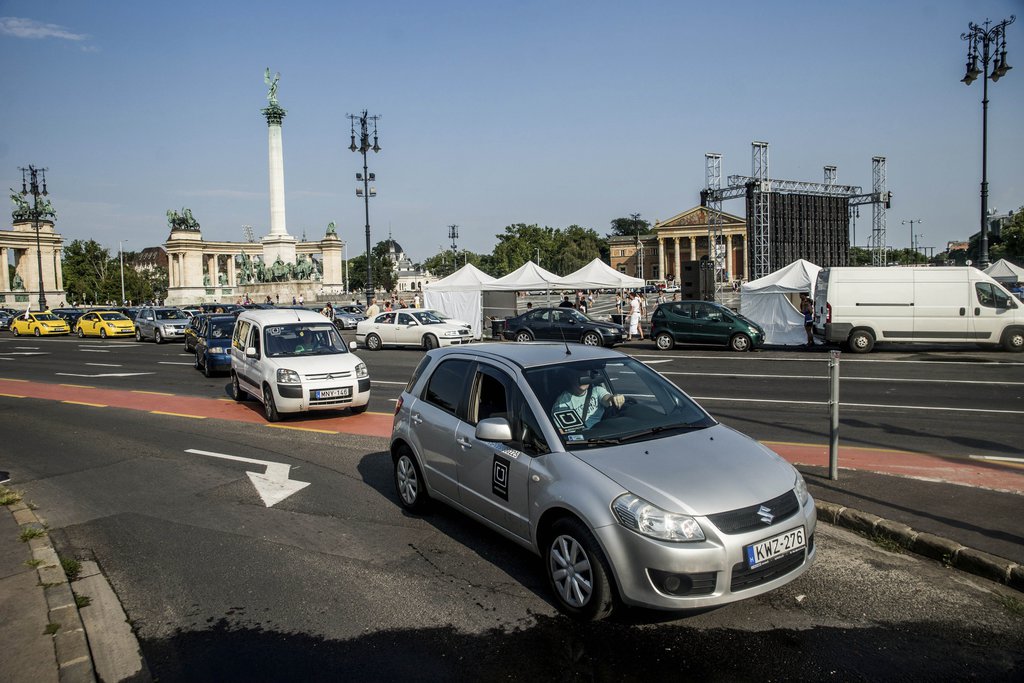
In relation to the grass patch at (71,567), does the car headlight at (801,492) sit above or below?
above

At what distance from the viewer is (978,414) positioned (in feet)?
36.2

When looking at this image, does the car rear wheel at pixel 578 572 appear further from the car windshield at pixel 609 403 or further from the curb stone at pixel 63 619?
the curb stone at pixel 63 619

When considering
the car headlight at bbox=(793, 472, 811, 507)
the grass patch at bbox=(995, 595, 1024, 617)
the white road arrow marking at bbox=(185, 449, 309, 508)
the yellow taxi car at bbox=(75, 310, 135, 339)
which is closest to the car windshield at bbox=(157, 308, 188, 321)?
the yellow taxi car at bbox=(75, 310, 135, 339)

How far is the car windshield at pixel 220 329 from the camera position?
19516 mm

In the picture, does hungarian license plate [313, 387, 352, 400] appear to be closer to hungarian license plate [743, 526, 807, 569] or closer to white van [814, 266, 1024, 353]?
hungarian license plate [743, 526, 807, 569]

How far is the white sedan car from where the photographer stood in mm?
25438

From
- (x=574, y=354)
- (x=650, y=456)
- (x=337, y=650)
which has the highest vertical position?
(x=574, y=354)

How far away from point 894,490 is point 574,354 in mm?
3355

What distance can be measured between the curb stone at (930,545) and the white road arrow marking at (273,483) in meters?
5.33

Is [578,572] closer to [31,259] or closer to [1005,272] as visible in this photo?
[1005,272]

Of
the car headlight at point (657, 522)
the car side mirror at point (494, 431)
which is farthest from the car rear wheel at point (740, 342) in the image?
the car headlight at point (657, 522)

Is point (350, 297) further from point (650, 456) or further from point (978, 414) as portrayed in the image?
point (650, 456)

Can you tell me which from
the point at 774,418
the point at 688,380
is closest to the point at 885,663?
the point at 774,418

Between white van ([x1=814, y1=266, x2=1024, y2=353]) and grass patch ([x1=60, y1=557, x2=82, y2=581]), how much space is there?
Result: 2016cm
